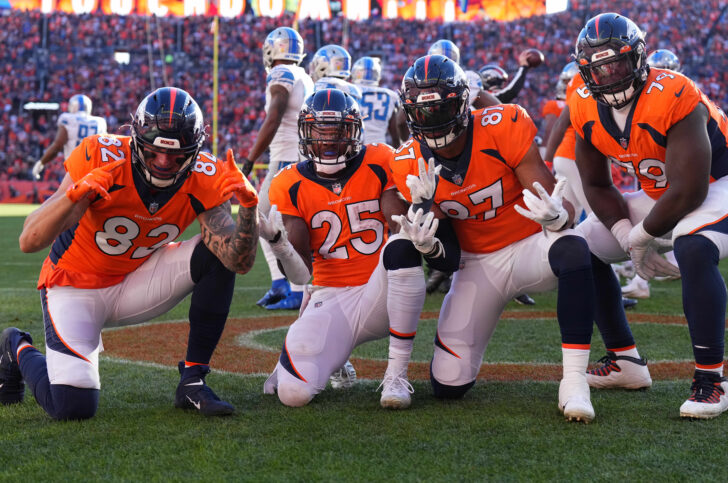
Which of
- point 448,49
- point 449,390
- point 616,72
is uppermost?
point 448,49

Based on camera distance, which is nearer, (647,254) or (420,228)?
(420,228)

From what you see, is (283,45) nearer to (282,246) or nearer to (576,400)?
(282,246)

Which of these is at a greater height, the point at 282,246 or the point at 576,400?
the point at 282,246

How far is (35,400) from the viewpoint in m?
3.67

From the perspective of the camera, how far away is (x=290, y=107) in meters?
6.93

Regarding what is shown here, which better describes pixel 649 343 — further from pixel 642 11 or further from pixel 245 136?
pixel 642 11

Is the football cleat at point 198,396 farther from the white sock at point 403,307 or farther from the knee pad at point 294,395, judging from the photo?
the white sock at point 403,307

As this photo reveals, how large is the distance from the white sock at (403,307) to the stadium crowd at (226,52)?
22.6 metres

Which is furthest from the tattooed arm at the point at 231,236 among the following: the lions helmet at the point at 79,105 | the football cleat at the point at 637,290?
the lions helmet at the point at 79,105

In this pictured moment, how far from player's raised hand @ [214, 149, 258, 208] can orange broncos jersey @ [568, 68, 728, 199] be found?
5.23 feet

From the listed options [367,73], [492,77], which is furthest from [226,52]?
[492,77]

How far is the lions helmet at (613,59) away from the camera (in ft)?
11.1

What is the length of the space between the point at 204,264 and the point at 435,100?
1235 mm

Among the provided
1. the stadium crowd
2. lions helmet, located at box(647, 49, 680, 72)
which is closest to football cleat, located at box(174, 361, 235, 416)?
lions helmet, located at box(647, 49, 680, 72)
